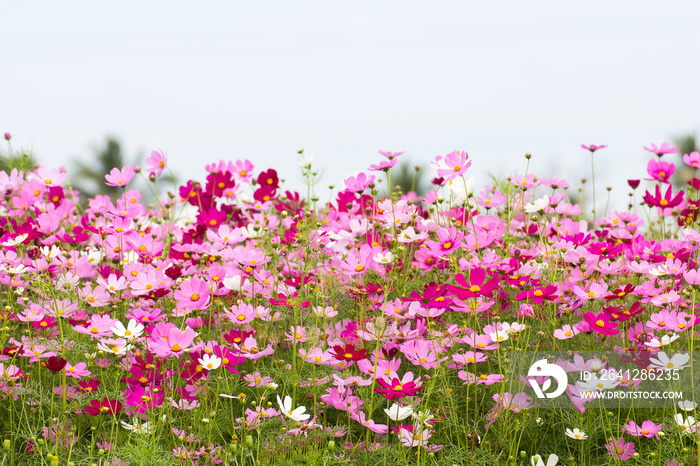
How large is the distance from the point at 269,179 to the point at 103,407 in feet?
6.89

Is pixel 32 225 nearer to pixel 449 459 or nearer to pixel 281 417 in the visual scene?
pixel 281 417

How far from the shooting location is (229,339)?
2332 millimetres

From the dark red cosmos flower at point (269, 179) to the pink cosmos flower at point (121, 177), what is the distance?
44.5 inches

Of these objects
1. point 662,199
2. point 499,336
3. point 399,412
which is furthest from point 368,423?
point 662,199

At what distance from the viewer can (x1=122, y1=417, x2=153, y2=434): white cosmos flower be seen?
210 centimetres

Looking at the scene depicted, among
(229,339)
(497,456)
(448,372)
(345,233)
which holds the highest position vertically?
(345,233)

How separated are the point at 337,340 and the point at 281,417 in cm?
37

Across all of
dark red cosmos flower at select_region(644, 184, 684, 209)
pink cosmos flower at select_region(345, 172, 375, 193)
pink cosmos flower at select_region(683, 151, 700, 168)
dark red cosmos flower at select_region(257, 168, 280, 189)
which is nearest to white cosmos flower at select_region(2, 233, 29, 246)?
pink cosmos flower at select_region(345, 172, 375, 193)

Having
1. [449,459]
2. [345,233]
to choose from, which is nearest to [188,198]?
[345,233]

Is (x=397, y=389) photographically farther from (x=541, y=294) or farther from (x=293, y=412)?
(x=541, y=294)

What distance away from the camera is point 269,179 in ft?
13.3

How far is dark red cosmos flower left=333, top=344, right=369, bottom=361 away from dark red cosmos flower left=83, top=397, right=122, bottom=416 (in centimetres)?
69

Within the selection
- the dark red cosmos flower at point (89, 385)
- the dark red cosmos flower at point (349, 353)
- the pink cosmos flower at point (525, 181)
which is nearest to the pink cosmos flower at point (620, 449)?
the dark red cosmos flower at point (349, 353)

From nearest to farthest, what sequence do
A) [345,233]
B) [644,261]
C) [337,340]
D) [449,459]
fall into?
1. [449,459]
2. [337,340]
3. [644,261]
4. [345,233]
